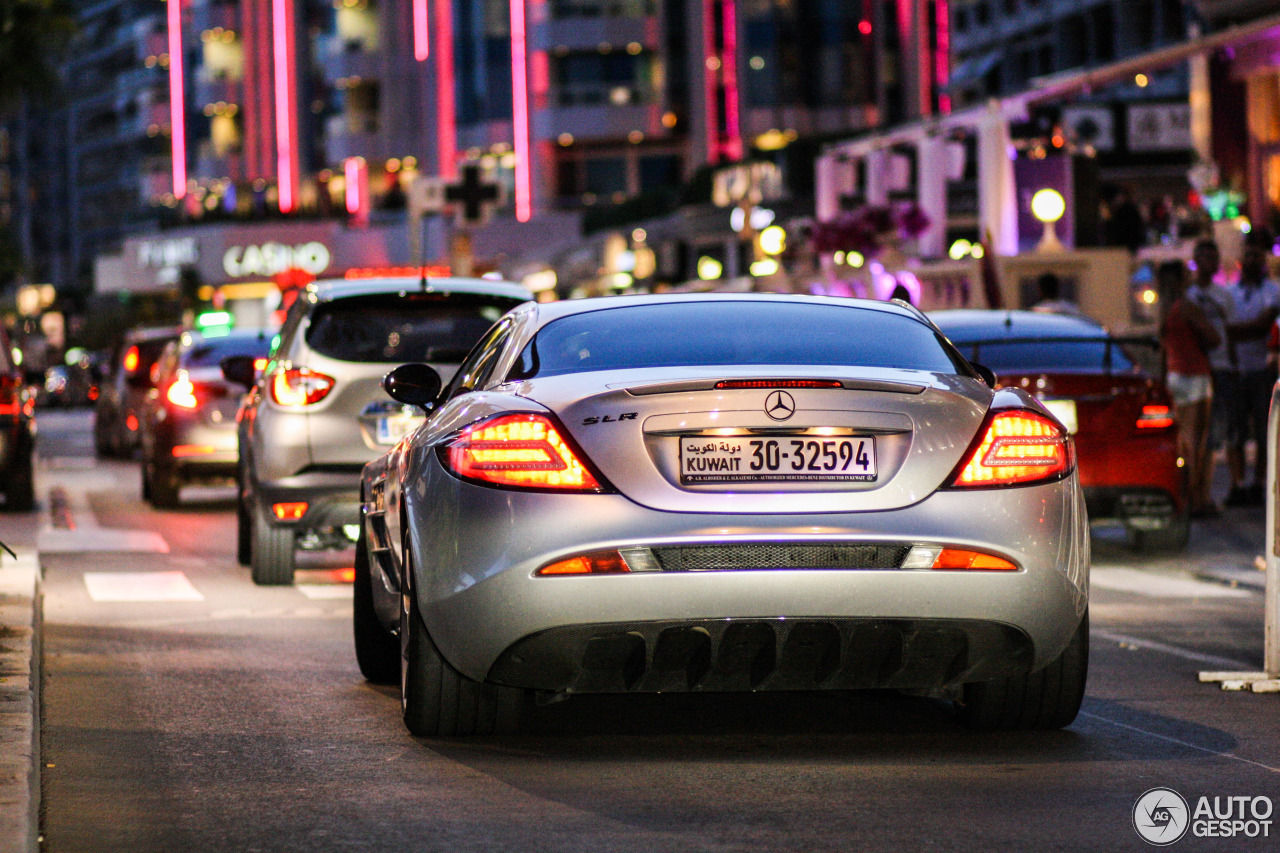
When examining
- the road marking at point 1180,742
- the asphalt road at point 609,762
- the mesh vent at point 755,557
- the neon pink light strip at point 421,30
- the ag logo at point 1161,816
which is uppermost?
the neon pink light strip at point 421,30

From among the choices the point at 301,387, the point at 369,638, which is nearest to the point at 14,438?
the point at 301,387

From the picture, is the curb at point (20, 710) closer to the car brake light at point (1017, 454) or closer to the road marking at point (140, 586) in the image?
the road marking at point (140, 586)

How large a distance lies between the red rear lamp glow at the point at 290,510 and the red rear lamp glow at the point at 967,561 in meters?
6.21

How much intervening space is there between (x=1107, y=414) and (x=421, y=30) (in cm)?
7436

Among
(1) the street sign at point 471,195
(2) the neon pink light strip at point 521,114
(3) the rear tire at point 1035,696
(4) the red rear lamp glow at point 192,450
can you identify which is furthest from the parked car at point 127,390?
(2) the neon pink light strip at point 521,114

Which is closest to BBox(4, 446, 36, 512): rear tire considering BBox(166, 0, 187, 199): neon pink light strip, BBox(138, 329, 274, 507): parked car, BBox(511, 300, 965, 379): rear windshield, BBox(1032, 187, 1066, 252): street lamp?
BBox(138, 329, 274, 507): parked car

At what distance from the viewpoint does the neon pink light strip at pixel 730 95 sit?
78500mm

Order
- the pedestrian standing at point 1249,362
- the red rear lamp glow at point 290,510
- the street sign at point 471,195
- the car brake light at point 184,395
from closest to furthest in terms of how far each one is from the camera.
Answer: the red rear lamp glow at point 290,510 → the pedestrian standing at point 1249,362 → the car brake light at point 184,395 → the street sign at point 471,195

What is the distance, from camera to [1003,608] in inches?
269

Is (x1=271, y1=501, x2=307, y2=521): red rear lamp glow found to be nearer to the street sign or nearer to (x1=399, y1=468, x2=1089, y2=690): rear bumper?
(x1=399, y1=468, x2=1089, y2=690): rear bumper

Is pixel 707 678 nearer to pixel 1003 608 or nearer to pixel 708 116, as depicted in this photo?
pixel 1003 608

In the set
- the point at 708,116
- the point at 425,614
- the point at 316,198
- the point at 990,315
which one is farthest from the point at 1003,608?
the point at 316,198

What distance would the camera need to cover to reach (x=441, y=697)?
730 cm

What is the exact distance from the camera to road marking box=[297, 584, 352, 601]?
12.3 meters
